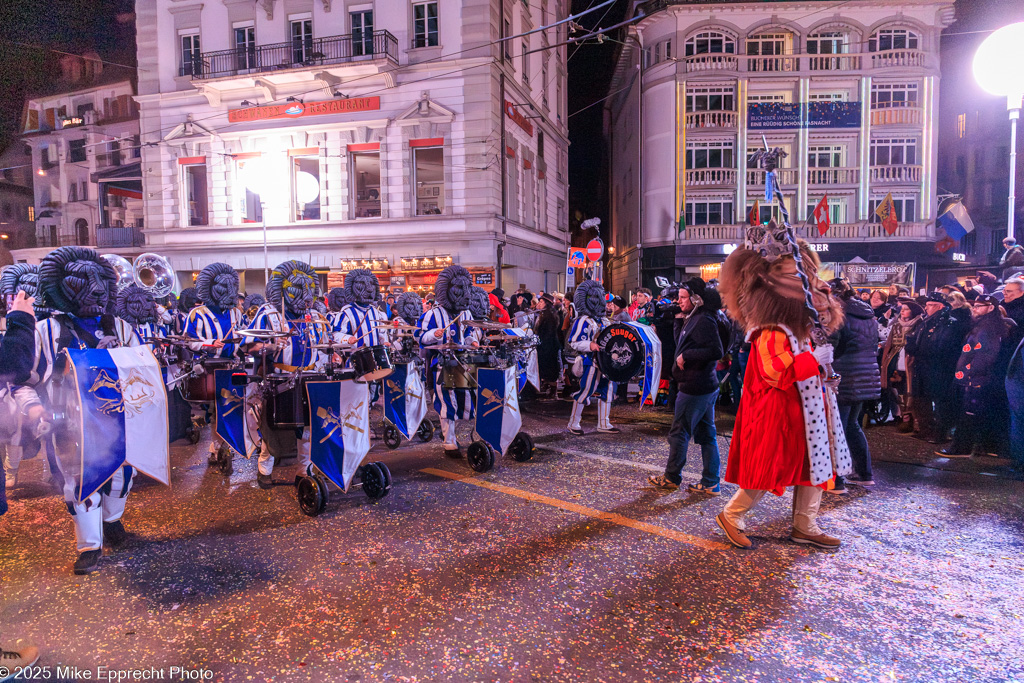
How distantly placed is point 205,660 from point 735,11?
32965 millimetres

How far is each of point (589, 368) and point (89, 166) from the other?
35856mm

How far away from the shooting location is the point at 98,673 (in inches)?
115

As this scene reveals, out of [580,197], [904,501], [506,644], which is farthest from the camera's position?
[580,197]

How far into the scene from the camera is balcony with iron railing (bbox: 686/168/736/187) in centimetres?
2920

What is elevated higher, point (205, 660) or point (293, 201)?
point (293, 201)

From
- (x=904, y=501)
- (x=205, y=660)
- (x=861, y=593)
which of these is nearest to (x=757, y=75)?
(x=904, y=501)

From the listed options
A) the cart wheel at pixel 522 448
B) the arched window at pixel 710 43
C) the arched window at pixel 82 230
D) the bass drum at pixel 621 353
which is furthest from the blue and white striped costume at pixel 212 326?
the arched window at pixel 82 230

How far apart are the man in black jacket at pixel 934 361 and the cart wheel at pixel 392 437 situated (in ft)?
22.1

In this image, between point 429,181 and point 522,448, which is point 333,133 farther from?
point 522,448

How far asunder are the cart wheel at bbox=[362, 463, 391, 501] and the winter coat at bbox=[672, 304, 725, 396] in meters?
2.82

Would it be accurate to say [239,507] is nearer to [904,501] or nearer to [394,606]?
[394,606]

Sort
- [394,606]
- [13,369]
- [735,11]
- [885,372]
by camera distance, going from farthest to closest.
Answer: [735,11]
[885,372]
[13,369]
[394,606]

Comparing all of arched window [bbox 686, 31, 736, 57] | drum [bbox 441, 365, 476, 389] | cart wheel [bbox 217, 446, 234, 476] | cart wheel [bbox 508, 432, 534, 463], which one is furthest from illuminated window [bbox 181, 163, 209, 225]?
arched window [bbox 686, 31, 736, 57]

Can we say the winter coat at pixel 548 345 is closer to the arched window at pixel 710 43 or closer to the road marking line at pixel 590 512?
the road marking line at pixel 590 512
